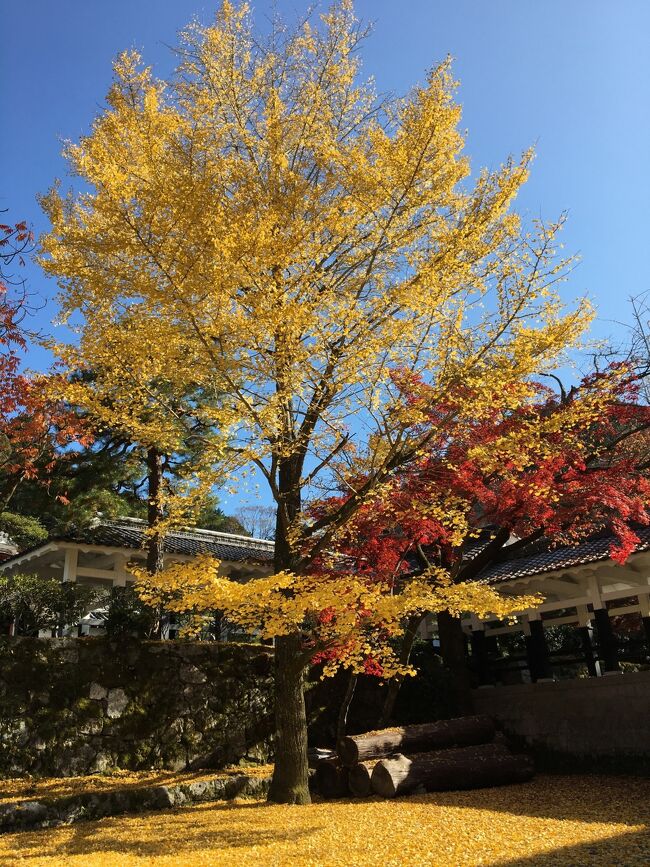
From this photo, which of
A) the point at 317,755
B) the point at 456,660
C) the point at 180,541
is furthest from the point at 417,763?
the point at 180,541

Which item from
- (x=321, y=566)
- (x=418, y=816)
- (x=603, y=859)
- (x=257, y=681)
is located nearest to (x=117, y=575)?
(x=257, y=681)

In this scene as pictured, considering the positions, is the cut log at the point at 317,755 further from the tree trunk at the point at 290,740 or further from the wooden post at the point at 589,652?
the wooden post at the point at 589,652

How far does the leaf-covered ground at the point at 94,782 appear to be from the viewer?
7.84 m

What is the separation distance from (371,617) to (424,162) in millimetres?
5076

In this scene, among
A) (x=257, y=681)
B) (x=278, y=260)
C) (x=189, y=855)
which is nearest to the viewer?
(x=189, y=855)

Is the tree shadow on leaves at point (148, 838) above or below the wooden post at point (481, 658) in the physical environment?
below

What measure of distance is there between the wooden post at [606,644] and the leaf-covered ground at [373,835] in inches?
109

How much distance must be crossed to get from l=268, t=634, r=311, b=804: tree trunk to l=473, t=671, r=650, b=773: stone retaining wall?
5118mm

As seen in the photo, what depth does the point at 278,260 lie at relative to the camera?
6680mm

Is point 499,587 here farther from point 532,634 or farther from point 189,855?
point 189,855

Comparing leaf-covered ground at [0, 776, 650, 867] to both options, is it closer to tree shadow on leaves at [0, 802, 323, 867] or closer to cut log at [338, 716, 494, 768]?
tree shadow on leaves at [0, 802, 323, 867]

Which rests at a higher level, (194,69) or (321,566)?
(194,69)

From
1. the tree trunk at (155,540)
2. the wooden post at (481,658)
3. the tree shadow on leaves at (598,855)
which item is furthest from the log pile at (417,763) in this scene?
the tree trunk at (155,540)

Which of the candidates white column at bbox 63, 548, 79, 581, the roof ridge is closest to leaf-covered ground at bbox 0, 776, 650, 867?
white column at bbox 63, 548, 79, 581
